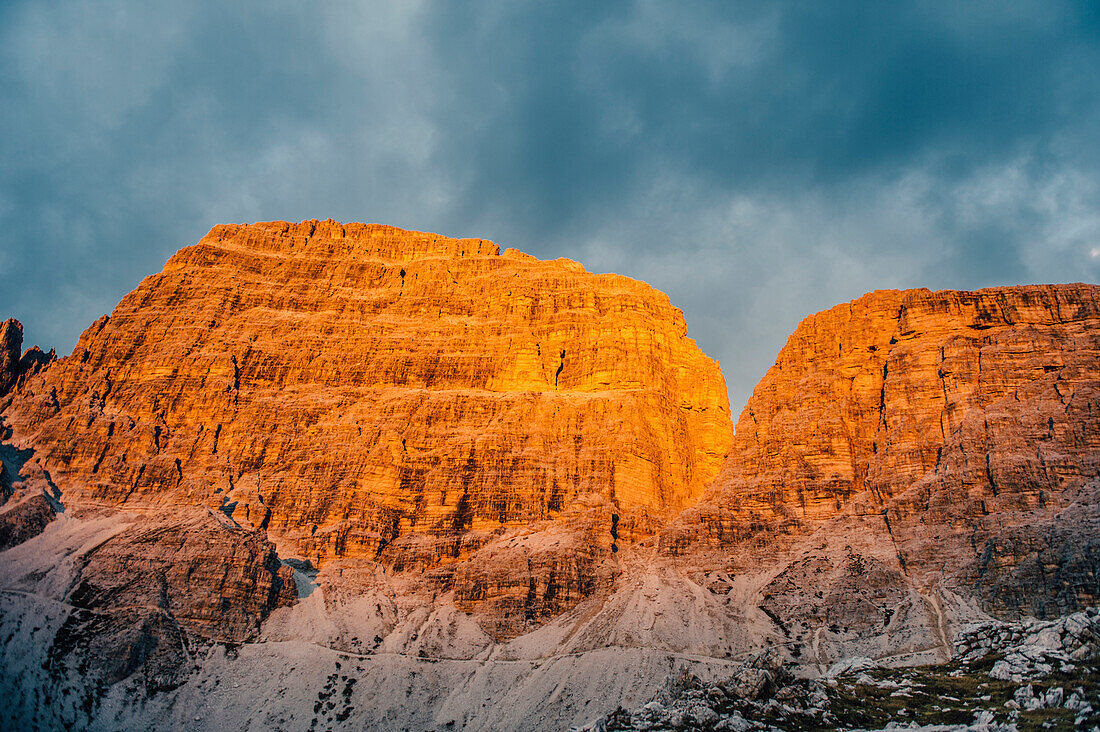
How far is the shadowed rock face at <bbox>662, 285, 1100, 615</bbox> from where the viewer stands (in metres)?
111

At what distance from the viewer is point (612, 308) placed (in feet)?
604

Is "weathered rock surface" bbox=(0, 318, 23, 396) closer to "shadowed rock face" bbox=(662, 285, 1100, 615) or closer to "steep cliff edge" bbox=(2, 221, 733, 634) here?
"steep cliff edge" bbox=(2, 221, 733, 634)

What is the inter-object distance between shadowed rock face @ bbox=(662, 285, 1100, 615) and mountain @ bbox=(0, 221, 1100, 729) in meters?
0.51

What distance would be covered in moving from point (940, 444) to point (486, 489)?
7793cm

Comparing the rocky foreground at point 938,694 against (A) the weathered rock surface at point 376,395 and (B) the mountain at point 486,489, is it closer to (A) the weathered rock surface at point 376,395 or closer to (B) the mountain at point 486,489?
(B) the mountain at point 486,489

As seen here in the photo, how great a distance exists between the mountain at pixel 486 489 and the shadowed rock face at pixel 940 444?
0.51m

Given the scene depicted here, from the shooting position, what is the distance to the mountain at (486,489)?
114m

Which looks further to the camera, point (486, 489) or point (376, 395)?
point (376, 395)

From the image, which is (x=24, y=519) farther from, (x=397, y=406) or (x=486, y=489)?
(x=486, y=489)

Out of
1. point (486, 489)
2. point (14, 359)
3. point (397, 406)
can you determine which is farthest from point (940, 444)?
point (14, 359)

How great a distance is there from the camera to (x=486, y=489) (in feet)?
497

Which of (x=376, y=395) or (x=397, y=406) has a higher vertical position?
(x=376, y=395)

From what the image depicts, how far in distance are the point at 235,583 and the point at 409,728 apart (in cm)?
3819

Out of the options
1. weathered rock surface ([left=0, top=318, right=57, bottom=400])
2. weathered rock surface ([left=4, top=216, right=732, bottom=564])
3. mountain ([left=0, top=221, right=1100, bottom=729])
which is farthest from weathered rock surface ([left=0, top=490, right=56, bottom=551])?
weathered rock surface ([left=0, top=318, right=57, bottom=400])
